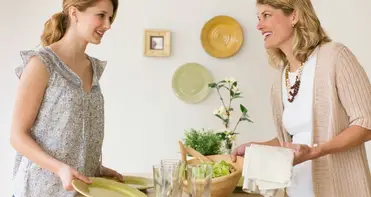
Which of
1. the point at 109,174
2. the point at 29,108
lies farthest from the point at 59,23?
the point at 109,174

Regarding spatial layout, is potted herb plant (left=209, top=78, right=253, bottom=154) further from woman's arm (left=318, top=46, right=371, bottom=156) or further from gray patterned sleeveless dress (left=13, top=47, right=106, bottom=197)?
gray patterned sleeveless dress (left=13, top=47, right=106, bottom=197)

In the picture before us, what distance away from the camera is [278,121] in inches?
60.2

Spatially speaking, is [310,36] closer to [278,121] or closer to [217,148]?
[278,121]

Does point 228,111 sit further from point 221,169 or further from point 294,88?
point 221,169

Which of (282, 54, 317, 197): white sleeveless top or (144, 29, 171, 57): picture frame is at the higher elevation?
(144, 29, 171, 57): picture frame

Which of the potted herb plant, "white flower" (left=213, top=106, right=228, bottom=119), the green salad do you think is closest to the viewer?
the green salad

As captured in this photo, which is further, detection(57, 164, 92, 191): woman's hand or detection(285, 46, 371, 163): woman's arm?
detection(285, 46, 371, 163): woman's arm

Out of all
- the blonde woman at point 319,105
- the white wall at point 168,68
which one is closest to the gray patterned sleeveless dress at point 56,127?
the blonde woman at point 319,105

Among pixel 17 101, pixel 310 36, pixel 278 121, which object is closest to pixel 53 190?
pixel 17 101

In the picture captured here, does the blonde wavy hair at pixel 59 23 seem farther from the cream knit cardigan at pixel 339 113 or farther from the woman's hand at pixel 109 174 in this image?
the cream knit cardigan at pixel 339 113

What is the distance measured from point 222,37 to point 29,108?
199 centimetres

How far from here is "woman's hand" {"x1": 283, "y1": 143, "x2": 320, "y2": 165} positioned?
3.67 ft

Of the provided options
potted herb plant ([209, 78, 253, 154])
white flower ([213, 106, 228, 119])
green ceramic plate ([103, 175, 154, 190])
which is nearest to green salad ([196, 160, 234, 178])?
green ceramic plate ([103, 175, 154, 190])

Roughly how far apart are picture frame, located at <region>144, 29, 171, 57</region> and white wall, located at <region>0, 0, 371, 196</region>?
0.04 metres
